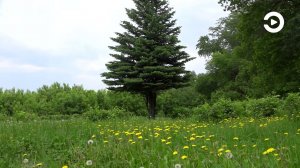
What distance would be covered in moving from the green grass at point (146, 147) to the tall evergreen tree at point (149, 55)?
19340mm

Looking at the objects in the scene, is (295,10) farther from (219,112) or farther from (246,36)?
(219,112)

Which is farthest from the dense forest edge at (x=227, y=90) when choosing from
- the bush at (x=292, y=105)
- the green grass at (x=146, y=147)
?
the green grass at (x=146, y=147)

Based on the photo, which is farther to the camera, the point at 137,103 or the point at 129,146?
the point at 137,103

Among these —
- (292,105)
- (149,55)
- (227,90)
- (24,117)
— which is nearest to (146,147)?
(292,105)

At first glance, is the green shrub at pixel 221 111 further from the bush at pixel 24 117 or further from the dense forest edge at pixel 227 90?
the bush at pixel 24 117

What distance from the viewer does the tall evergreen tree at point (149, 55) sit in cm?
2902

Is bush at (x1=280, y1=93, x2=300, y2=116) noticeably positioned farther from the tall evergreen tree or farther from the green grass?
the tall evergreen tree

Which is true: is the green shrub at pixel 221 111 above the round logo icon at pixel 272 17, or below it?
below

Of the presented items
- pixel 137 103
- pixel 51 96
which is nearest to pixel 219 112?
pixel 137 103

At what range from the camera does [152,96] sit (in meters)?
30.7

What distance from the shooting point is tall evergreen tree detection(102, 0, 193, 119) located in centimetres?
2902

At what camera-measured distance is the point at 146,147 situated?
6141 millimetres

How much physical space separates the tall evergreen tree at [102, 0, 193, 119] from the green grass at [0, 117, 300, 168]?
19.3 metres

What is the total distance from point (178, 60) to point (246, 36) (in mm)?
12974
